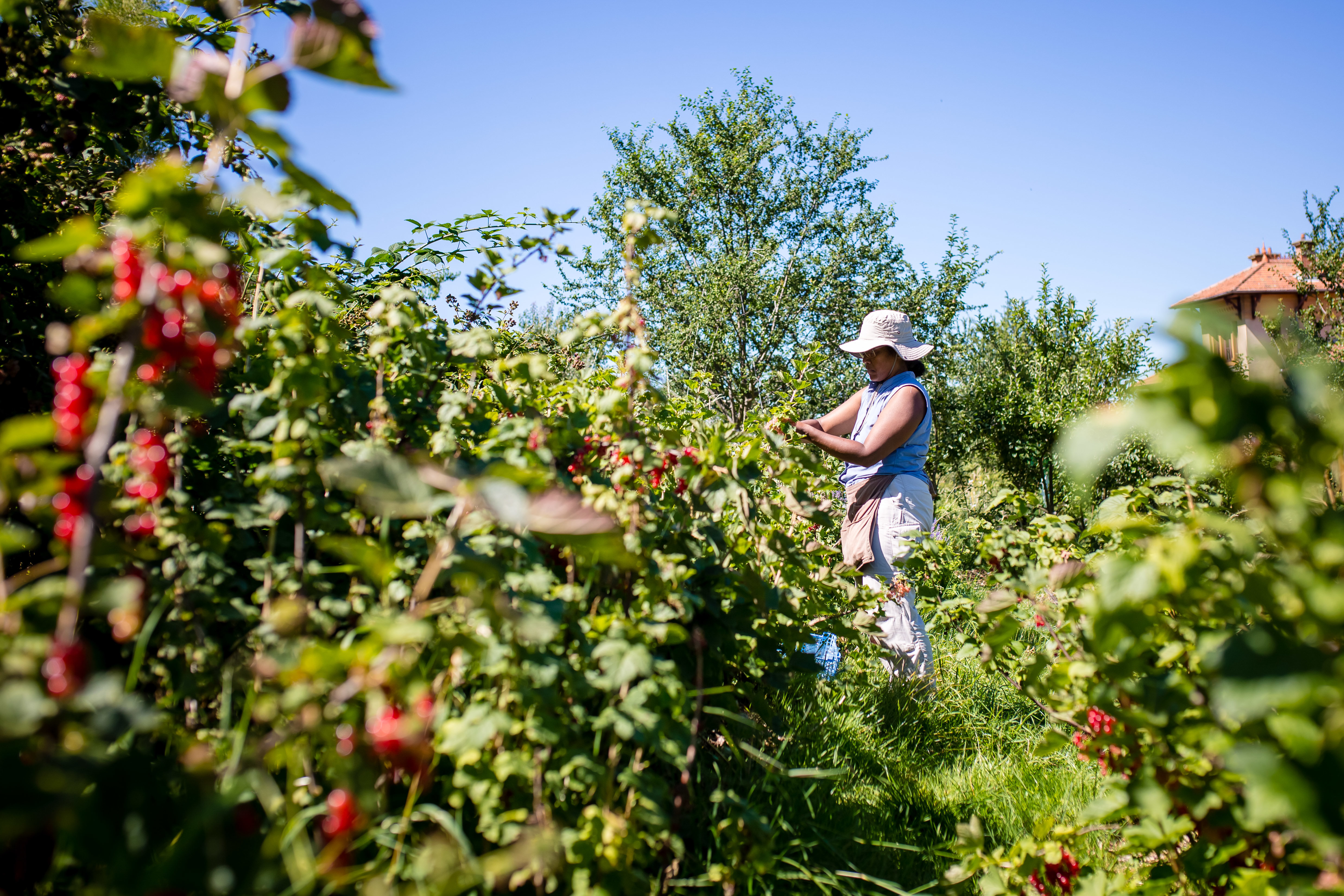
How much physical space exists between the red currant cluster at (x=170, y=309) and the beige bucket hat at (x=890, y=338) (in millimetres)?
3007

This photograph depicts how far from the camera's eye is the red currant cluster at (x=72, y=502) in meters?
0.89

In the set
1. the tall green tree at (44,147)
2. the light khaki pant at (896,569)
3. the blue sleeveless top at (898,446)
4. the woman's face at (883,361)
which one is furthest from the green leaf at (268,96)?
the woman's face at (883,361)

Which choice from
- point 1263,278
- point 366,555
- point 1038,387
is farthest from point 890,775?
point 1263,278

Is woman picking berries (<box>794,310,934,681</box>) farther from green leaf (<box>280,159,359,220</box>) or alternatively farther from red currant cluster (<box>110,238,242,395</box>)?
red currant cluster (<box>110,238,242,395</box>)

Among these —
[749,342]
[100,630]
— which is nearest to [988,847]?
[100,630]

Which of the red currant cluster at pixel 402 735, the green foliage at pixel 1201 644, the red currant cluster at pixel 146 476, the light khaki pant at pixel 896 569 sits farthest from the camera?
the light khaki pant at pixel 896 569

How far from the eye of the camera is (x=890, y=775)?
2.41 meters

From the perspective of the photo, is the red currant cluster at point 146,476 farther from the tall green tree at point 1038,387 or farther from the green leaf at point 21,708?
the tall green tree at point 1038,387

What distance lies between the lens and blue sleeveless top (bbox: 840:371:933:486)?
11.5ft

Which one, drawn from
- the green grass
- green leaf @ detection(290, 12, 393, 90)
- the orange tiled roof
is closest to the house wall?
green leaf @ detection(290, 12, 393, 90)

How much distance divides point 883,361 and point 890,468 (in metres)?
0.54

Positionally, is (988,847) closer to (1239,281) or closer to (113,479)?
(113,479)

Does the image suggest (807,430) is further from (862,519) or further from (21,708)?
(21,708)

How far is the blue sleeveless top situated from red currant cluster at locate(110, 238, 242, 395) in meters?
2.91
